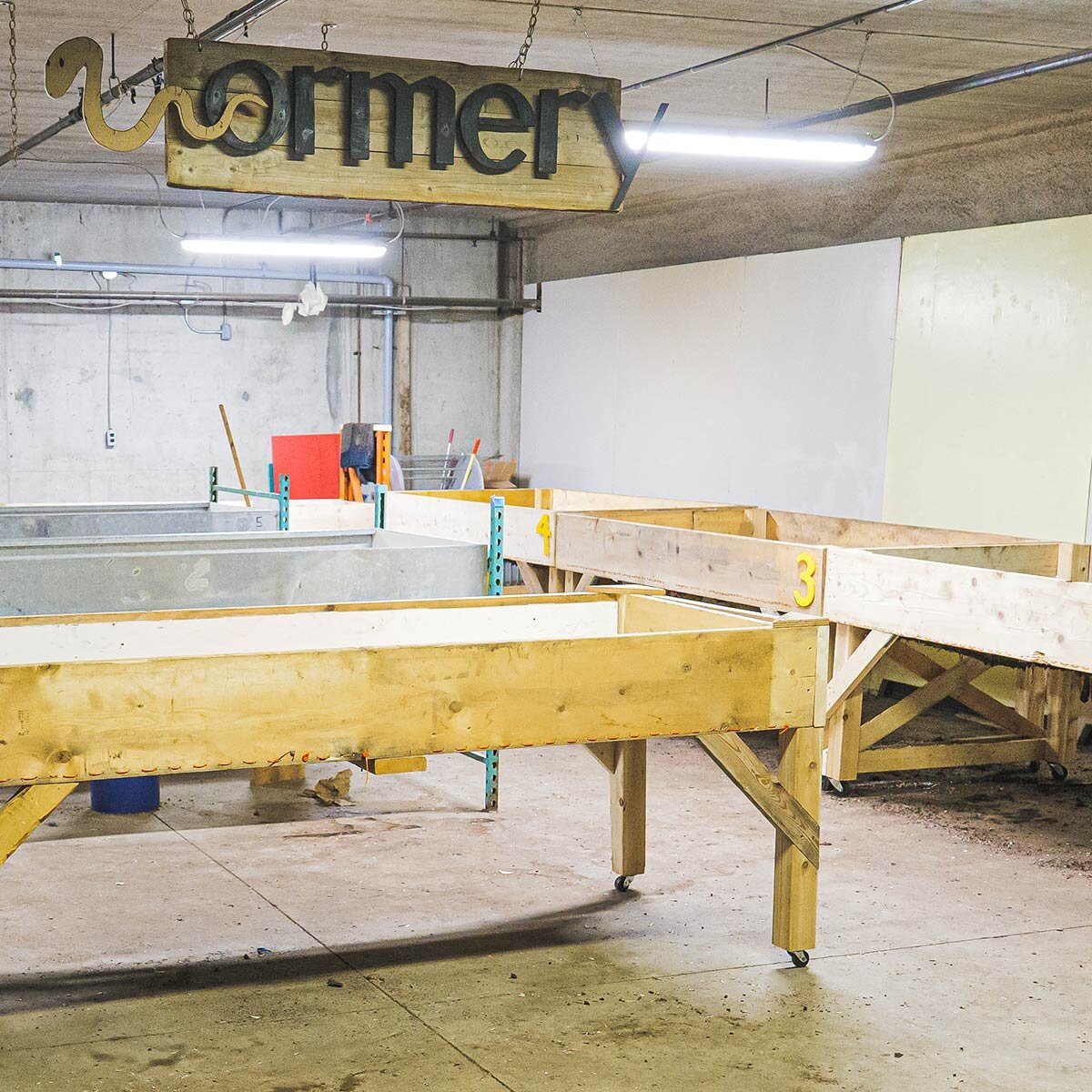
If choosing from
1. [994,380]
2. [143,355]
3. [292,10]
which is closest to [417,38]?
[292,10]

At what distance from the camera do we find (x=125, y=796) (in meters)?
5.38

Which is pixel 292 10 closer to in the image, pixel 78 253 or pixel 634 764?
pixel 634 764

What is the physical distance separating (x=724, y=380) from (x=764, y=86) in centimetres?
308

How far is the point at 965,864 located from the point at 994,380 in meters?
3.68

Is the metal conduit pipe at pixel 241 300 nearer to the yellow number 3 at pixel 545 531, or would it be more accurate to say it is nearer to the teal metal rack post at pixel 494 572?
the yellow number 3 at pixel 545 531

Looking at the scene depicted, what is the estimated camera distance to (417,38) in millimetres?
6535

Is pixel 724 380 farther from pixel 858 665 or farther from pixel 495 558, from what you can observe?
pixel 495 558

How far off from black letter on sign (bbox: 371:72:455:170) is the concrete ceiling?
7.39ft

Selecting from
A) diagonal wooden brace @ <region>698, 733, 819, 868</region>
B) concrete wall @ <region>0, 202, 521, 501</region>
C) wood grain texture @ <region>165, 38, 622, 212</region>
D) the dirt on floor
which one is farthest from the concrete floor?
concrete wall @ <region>0, 202, 521, 501</region>

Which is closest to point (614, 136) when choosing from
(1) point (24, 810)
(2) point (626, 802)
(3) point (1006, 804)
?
(2) point (626, 802)

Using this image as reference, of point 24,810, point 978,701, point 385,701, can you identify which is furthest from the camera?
point 978,701

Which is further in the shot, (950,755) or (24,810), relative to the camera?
(950,755)

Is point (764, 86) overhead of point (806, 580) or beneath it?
overhead

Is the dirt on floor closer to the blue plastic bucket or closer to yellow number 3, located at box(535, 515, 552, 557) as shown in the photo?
yellow number 3, located at box(535, 515, 552, 557)
